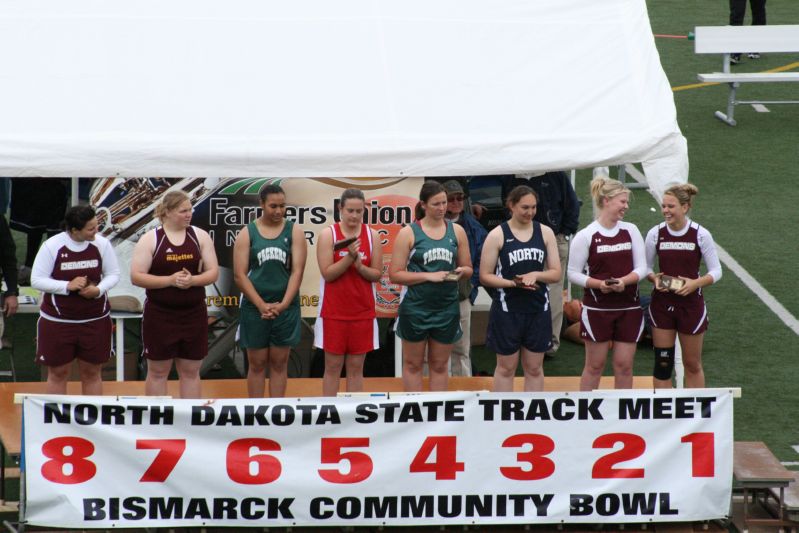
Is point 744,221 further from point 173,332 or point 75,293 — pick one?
point 75,293

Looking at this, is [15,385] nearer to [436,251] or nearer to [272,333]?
[272,333]

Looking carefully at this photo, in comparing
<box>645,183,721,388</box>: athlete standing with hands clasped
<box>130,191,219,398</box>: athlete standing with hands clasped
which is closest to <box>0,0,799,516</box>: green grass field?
<box>645,183,721,388</box>: athlete standing with hands clasped

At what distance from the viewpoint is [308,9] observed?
8961 millimetres

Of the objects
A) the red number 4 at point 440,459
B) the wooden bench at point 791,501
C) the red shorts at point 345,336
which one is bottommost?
the wooden bench at point 791,501

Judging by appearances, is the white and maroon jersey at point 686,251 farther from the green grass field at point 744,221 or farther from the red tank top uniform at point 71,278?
the red tank top uniform at point 71,278

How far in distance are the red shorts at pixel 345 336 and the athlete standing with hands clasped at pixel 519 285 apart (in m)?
0.82

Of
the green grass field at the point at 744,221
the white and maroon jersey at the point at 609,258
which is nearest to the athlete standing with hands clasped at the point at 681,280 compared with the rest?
the white and maroon jersey at the point at 609,258

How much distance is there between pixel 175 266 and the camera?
307 inches

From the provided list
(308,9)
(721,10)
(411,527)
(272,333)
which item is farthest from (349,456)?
(721,10)

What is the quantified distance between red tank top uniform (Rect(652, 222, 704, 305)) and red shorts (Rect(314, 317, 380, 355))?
1949mm

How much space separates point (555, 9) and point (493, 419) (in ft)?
11.3

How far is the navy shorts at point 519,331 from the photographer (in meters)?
8.11

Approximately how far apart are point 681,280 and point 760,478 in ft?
4.78

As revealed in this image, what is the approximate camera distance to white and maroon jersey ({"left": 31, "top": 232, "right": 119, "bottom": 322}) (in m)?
7.78
